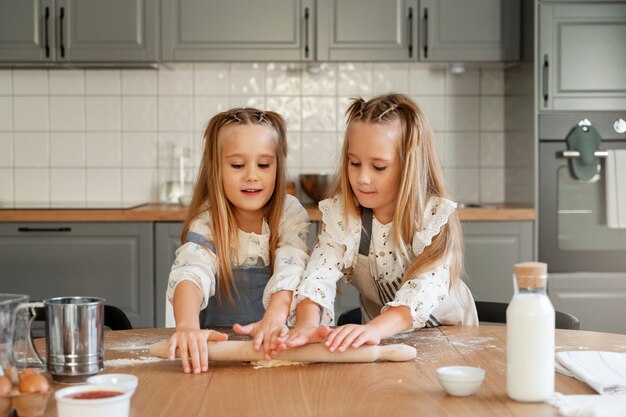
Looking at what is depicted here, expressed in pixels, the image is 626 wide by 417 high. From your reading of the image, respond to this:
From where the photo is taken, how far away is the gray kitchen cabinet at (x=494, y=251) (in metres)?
3.43

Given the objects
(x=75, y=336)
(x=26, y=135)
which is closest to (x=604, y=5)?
(x=26, y=135)

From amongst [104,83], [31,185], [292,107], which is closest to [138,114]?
[104,83]

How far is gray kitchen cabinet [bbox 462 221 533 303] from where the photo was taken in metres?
3.43

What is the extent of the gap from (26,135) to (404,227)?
8.50ft

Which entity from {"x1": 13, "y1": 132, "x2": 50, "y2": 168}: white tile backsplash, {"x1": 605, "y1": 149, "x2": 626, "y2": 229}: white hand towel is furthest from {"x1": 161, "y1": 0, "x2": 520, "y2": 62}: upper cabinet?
{"x1": 13, "y1": 132, "x2": 50, "y2": 168}: white tile backsplash

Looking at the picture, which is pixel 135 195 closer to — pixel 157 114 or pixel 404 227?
pixel 157 114

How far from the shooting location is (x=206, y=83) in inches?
153

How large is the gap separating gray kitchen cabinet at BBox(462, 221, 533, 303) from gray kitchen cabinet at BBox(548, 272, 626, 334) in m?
0.17

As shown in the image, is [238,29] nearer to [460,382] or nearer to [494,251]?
[494,251]

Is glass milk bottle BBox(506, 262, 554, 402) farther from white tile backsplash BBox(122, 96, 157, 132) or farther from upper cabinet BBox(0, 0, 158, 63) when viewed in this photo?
white tile backsplash BBox(122, 96, 157, 132)

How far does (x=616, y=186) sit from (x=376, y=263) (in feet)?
6.24

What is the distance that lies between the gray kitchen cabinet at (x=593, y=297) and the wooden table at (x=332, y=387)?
193 centimetres

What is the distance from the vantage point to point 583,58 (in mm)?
3459

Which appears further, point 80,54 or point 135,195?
point 135,195
